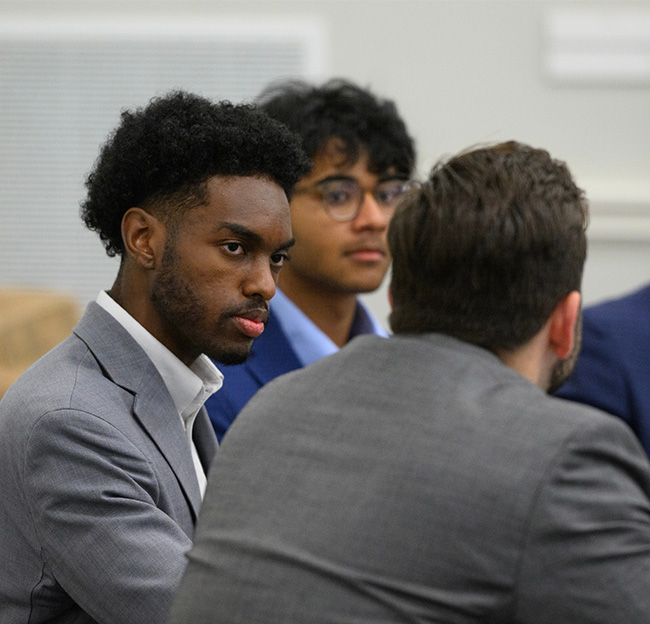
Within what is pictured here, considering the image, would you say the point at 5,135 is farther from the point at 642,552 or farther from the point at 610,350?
the point at 642,552

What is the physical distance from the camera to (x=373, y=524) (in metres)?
0.94

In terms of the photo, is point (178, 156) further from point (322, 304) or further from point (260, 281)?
point (322, 304)

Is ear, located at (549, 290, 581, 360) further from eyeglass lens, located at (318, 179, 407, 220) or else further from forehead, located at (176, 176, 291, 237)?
eyeglass lens, located at (318, 179, 407, 220)

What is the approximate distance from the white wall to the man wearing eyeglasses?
2.22 meters

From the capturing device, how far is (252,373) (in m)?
2.01

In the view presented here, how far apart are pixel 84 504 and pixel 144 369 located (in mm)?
241

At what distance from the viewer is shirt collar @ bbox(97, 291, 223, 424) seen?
145 cm

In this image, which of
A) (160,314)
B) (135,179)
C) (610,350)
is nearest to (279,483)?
(160,314)

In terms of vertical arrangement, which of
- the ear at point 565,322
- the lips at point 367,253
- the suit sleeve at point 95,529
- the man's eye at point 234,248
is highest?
the man's eye at point 234,248

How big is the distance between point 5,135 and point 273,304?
3.03 meters

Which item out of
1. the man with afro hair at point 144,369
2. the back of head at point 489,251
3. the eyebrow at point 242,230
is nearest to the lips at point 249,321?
the man with afro hair at point 144,369

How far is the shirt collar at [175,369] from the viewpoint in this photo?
145 cm

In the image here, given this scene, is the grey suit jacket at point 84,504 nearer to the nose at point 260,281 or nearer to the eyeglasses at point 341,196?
the nose at point 260,281

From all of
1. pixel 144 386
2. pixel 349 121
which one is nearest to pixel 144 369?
pixel 144 386
